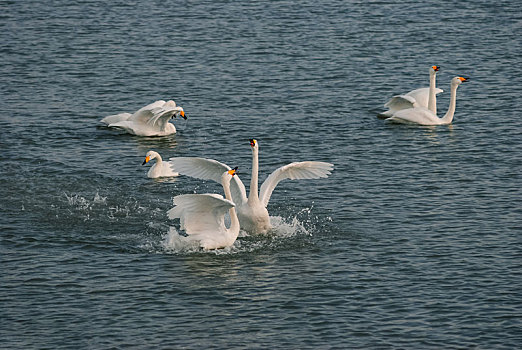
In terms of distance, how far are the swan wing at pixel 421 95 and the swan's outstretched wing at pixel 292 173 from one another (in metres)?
8.61

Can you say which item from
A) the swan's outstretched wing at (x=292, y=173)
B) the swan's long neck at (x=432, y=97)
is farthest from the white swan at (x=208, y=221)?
the swan's long neck at (x=432, y=97)

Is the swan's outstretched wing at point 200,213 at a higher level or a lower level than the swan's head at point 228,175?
lower

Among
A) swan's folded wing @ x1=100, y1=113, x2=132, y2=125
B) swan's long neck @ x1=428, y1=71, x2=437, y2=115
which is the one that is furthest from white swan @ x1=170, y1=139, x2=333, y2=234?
swan's long neck @ x1=428, y1=71, x2=437, y2=115

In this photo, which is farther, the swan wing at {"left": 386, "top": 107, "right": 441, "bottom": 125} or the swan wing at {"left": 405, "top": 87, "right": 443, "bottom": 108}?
the swan wing at {"left": 405, "top": 87, "right": 443, "bottom": 108}

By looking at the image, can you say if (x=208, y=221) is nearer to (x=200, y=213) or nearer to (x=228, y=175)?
(x=200, y=213)

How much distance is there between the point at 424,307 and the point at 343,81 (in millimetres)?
15572

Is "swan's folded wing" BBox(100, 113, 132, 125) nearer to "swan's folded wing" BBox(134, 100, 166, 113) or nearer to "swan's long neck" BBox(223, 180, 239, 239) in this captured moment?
"swan's folded wing" BBox(134, 100, 166, 113)

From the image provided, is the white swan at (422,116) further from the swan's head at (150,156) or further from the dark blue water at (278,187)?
the swan's head at (150,156)

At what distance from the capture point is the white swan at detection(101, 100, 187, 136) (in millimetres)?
25750

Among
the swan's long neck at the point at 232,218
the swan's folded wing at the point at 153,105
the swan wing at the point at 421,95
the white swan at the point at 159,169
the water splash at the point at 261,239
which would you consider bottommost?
the water splash at the point at 261,239

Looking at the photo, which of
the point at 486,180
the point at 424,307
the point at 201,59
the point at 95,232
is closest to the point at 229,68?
the point at 201,59

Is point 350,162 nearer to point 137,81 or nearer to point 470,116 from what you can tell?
point 470,116

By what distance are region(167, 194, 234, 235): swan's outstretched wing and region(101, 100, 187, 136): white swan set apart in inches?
303

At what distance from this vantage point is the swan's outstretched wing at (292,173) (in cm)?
1906
